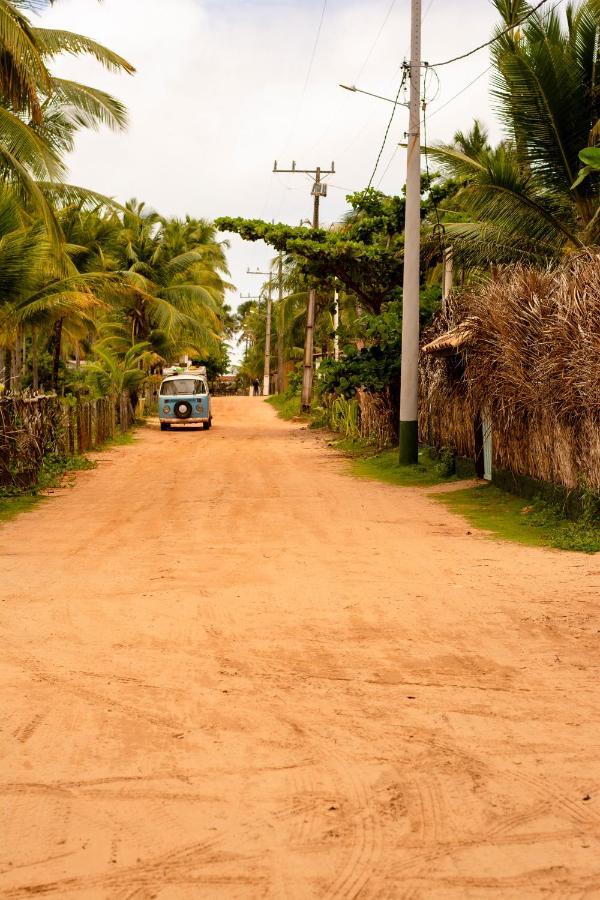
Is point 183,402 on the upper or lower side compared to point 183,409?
upper

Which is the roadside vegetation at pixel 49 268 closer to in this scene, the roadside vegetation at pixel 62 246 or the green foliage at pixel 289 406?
the roadside vegetation at pixel 62 246

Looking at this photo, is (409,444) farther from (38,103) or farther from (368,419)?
(38,103)

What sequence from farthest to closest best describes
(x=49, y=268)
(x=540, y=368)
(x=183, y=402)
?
1. (x=183, y=402)
2. (x=49, y=268)
3. (x=540, y=368)

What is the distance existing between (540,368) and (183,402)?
25.0m

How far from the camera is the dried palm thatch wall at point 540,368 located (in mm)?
11367

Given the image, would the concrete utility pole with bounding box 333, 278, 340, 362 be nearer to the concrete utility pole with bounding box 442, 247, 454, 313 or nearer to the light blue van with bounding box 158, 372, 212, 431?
the light blue van with bounding box 158, 372, 212, 431

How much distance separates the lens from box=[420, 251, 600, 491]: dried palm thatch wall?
37.3ft

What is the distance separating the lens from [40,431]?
18109 millimetres

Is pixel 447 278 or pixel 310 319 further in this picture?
pixel 310 319

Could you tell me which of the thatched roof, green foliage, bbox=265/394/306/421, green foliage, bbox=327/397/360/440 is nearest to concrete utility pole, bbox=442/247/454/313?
the thatched roof

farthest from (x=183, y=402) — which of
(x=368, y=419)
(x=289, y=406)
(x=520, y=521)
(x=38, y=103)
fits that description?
(x=520, y=521)

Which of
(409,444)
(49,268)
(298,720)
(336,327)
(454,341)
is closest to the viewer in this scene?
(298,720)

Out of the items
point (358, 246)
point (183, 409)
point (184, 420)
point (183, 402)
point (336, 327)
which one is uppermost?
point (358, 246)

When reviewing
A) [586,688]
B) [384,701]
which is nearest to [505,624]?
[586,688]
